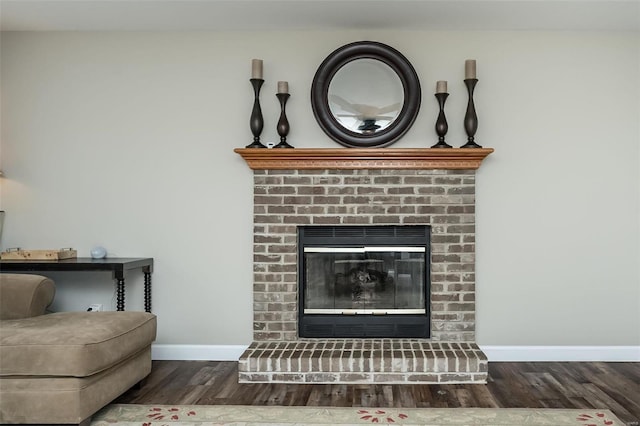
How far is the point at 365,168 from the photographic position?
11.2 ft

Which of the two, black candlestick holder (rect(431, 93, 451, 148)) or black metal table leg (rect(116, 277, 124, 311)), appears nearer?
black metal table leg (rect(116, 277, 124, 311))

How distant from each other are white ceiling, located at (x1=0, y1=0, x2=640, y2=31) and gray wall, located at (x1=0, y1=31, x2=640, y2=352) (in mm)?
98

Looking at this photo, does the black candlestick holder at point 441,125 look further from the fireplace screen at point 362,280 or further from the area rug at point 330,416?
the area rug at point 330,416

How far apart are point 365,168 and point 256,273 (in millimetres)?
1051

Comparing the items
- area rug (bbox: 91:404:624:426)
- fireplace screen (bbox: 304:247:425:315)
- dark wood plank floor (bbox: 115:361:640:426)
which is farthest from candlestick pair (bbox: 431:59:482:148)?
area rug (bbox: 91:404:624:426)

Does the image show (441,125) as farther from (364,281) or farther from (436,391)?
(436,391)

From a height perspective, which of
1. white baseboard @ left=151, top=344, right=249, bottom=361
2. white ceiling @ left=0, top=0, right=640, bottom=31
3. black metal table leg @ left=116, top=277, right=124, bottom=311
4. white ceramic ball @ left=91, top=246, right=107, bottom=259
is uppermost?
white ceiling @ left=0, top=0, right=640, bottom=31

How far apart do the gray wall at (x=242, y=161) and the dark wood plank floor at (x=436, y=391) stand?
1.12 ft

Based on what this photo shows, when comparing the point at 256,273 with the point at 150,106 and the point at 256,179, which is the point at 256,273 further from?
the point at 150,106

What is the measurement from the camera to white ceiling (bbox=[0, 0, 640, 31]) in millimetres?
3088

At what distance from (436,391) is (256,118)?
2.07 meters

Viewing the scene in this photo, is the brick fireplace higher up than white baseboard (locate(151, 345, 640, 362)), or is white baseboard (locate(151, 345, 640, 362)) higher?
the brick fireplace

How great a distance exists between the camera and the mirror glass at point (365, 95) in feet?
11.3

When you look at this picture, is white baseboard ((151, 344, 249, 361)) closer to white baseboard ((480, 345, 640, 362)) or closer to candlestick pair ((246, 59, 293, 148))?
candlestick pair ((246, 59, 293, 148))
